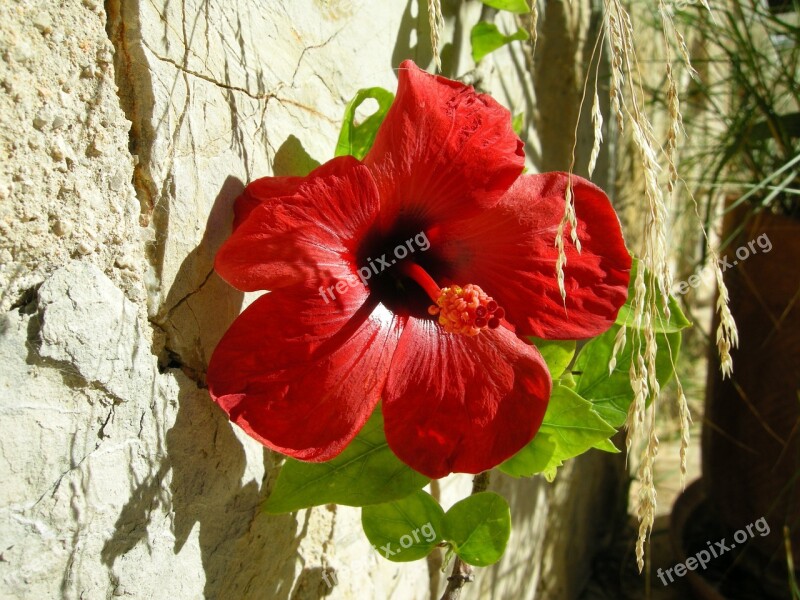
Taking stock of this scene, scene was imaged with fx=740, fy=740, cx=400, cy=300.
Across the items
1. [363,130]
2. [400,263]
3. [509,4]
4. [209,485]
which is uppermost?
[509,4]

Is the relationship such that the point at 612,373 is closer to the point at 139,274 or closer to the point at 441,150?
the point at 441,150

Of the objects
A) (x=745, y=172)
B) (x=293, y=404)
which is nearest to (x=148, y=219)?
(x=293, y=404)

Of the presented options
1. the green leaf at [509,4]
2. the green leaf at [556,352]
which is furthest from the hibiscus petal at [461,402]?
the green leaf at [509,4]

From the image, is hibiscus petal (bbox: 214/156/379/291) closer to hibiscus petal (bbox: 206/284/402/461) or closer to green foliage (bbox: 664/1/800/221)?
hibiscus petal (bbox: 206/284/402/461)

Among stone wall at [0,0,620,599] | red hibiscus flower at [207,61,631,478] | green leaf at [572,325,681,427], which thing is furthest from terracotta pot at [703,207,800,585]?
stone wall at [0,0,620,599]

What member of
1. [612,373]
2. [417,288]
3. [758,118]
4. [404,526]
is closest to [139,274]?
[417,288]

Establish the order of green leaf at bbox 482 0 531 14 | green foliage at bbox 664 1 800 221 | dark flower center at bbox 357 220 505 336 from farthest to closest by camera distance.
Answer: green foliage at bbox 664 1 800 221, green leaf at bbox 482 0 531 14, dark flower center at bbox 357 220 505 336
